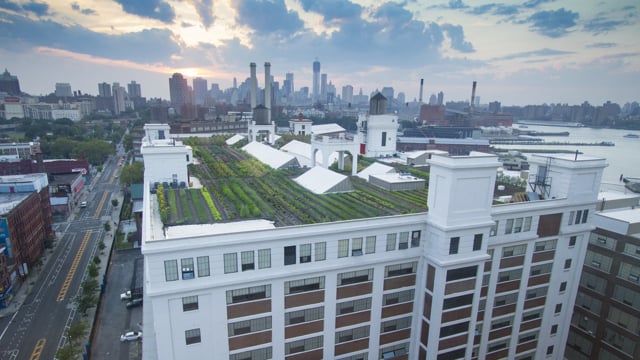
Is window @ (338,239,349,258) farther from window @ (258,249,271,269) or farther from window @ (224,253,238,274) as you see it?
window @ (224,253,238,274)

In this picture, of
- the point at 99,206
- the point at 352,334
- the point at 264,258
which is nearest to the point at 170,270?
the point at 264,258

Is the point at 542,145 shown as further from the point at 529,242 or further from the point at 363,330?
the point at 363,330

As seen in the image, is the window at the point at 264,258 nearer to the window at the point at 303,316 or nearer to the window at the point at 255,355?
the window at the point at 303,316

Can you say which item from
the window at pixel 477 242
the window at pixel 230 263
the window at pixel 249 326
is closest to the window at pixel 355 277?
the window at pixel 249 326

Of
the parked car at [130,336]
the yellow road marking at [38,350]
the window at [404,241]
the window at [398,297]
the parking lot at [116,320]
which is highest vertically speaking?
the window at [404,241]

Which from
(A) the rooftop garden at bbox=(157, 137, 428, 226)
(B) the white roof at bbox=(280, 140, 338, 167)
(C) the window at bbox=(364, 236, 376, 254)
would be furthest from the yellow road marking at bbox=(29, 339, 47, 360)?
(C) the window at bbox=(364, 236, 376, 254)
